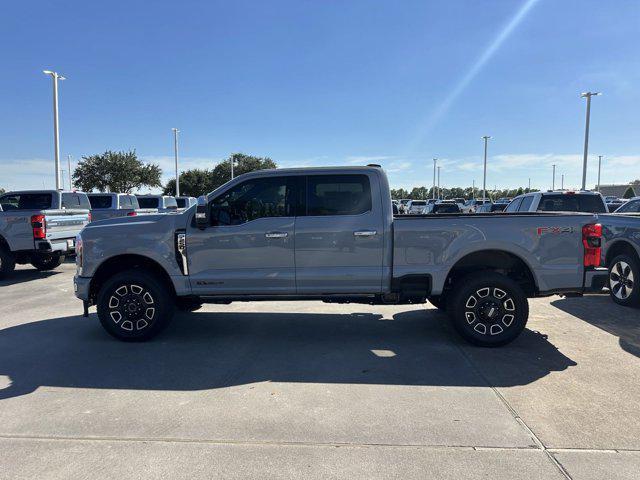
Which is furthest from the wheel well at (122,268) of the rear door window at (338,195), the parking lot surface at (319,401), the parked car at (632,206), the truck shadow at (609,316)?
the parked car at (632,206)

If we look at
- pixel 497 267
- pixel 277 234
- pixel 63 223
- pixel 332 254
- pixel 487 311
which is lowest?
pixel 487 311

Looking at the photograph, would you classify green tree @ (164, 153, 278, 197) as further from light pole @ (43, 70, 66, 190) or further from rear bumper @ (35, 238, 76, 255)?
rear bumper @ (35, 238, 76, 255)

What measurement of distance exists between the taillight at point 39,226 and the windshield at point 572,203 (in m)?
10.6

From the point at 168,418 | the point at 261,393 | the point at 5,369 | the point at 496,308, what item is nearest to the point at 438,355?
the point at 496,308

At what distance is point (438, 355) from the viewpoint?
5.09 metres

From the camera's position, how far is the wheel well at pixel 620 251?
7328mm

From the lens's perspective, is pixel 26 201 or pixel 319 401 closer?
pixel 319 401

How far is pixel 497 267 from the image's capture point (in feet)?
18.4

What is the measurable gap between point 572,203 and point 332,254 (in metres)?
6.71

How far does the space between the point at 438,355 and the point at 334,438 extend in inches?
84.8

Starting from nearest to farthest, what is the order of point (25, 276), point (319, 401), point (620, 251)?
point (319, 401)
point (620, 251)
point (25, 276)

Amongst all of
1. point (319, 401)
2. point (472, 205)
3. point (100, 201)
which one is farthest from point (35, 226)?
point (472, 205)

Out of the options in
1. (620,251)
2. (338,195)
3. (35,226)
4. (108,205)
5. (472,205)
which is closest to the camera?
(338,195)

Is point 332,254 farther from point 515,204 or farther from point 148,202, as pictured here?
point 148,202
